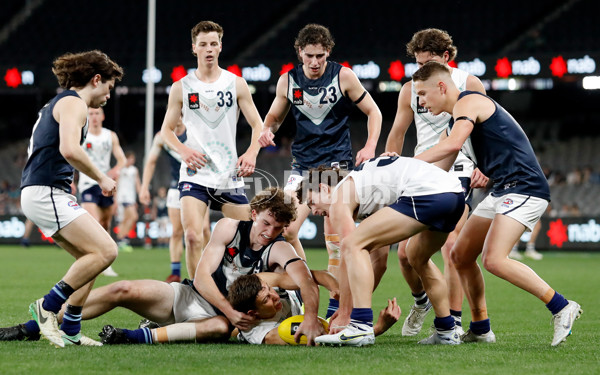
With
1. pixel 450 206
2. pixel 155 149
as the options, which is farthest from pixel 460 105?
pixel 155 149

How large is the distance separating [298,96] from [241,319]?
2.61m

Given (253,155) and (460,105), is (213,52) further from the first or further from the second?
(460,105)

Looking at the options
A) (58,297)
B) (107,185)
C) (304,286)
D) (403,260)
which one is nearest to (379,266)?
(403,260)

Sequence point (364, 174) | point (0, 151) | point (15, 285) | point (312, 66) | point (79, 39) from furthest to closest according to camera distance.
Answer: point (0, 151)
point (79, 39)
point (15, 285)
point (312, 66)
point (364, 174)

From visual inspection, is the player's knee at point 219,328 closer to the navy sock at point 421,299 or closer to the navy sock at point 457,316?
the navy sock at point 421,299

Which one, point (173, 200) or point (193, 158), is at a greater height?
point (193, 158)

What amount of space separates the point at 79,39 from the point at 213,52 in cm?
1736

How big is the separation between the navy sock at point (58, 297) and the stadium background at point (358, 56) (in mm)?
13702

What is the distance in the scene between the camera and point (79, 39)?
2384cm

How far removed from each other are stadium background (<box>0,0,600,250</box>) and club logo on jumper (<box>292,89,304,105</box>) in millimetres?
10942

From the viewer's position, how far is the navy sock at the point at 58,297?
5.34 metres

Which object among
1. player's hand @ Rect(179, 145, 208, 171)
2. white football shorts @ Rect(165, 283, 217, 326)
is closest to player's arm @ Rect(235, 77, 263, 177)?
player's hand @ Rect(179, 145, 208, 171)

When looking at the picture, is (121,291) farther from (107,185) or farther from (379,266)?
(379,266)

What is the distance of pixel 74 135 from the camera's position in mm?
5266
